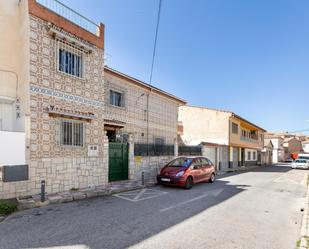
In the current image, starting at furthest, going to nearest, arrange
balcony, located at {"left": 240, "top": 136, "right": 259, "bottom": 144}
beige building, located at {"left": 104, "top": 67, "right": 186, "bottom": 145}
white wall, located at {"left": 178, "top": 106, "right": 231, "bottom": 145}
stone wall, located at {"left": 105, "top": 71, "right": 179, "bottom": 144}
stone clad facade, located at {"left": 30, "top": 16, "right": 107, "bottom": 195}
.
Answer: balcony, located at {"left": 240, "top": 136, "right": 259, "bottom": 144}, white wall, located at {"left": 178, "top": 106, "right": 231, "bottom": 145}, stone wall, located at {"left": 105, "top": 71, "right": 179, "bottom": 144}, beige building, located at {"left": 104, "top": 67, "right": 186, "bottom": 145}, stone clad facade, located at {"left": 30, "top": 16, "right": 107, "bottom": 195}

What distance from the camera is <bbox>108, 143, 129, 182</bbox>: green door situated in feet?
38.6

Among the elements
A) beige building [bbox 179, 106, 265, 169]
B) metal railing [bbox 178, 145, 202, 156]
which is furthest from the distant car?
metal railing [bbox 178, 145, 202, 156]

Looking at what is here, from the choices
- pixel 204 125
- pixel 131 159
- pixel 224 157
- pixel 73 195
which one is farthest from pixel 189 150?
pixel 73 195

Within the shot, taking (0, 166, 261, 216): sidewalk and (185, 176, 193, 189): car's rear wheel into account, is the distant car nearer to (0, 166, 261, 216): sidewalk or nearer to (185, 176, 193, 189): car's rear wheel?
(185, 176, 193, 189): car's rear wheel

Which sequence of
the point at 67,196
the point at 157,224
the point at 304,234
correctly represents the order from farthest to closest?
the point at 67,196 → the point at 157,224 → the point at 304,234

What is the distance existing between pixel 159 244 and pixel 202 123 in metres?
23.0

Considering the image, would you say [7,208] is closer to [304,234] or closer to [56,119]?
[56,119]

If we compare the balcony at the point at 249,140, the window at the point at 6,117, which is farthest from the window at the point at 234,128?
the window at the point at 6,117

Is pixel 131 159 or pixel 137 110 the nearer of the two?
pixel 131 159

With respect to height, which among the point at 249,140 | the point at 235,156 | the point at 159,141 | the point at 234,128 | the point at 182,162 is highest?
the point at 234,128

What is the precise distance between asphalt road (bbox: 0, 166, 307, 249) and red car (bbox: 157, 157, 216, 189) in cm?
240

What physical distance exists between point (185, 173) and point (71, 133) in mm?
5602

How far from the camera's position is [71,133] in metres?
9.70

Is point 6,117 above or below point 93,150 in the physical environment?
above
